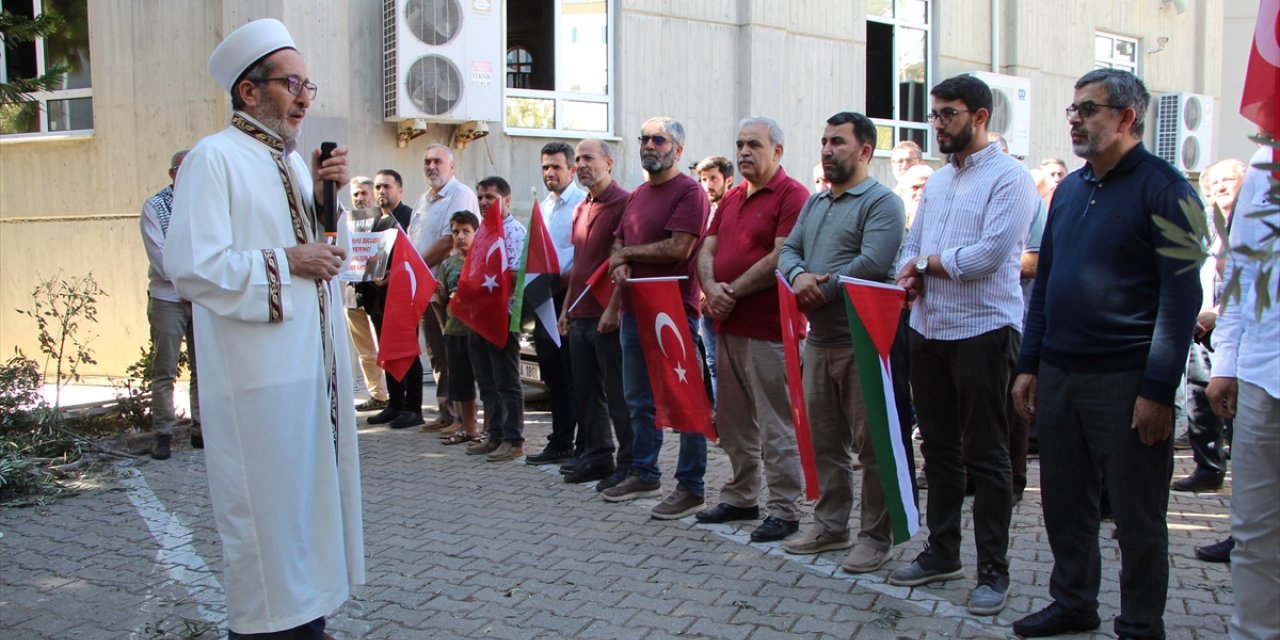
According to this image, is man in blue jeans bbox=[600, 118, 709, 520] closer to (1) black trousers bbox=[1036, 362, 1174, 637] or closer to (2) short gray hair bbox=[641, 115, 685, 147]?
(2) short gray hair bbox=[641, 115, 685, 147]

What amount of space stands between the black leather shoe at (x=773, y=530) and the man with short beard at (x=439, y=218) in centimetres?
396

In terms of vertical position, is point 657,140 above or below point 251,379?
above

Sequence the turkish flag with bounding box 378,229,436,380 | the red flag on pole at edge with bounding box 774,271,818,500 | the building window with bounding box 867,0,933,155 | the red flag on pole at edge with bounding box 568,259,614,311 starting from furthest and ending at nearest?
1. the building window with bounding box 867,0,933,155
2. the turkish flag with bounding box 378,229,436,380
3. the red flag on pole at edge with bounding box 568,259,614,311
4. the red flag on pole at edge with bounding box 774,271,818,500

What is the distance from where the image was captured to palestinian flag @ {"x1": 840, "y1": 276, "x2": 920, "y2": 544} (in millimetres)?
4715

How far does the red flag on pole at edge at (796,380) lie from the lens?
5.21 metres

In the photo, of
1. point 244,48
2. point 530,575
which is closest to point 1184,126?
point 530,575

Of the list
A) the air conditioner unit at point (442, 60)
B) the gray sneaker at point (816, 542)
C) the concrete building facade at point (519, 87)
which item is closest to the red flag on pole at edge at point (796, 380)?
the gray sneaker at point (816, 542)

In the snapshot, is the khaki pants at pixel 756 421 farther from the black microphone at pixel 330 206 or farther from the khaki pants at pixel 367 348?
the khaki pants at pixel 367 348

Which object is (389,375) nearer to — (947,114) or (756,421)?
(756,421)

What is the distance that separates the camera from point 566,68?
1359 centimetres

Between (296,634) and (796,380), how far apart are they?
268 cm

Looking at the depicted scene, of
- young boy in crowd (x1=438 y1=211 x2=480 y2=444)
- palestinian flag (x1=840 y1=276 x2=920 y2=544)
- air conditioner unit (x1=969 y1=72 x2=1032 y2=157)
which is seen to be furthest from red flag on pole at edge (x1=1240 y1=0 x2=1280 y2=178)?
air conditioner unit (x1=969 y1=72 x2=1032 y2=157)

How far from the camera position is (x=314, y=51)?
11.5 metres

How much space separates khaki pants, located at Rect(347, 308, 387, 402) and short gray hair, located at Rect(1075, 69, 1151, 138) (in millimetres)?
7503
